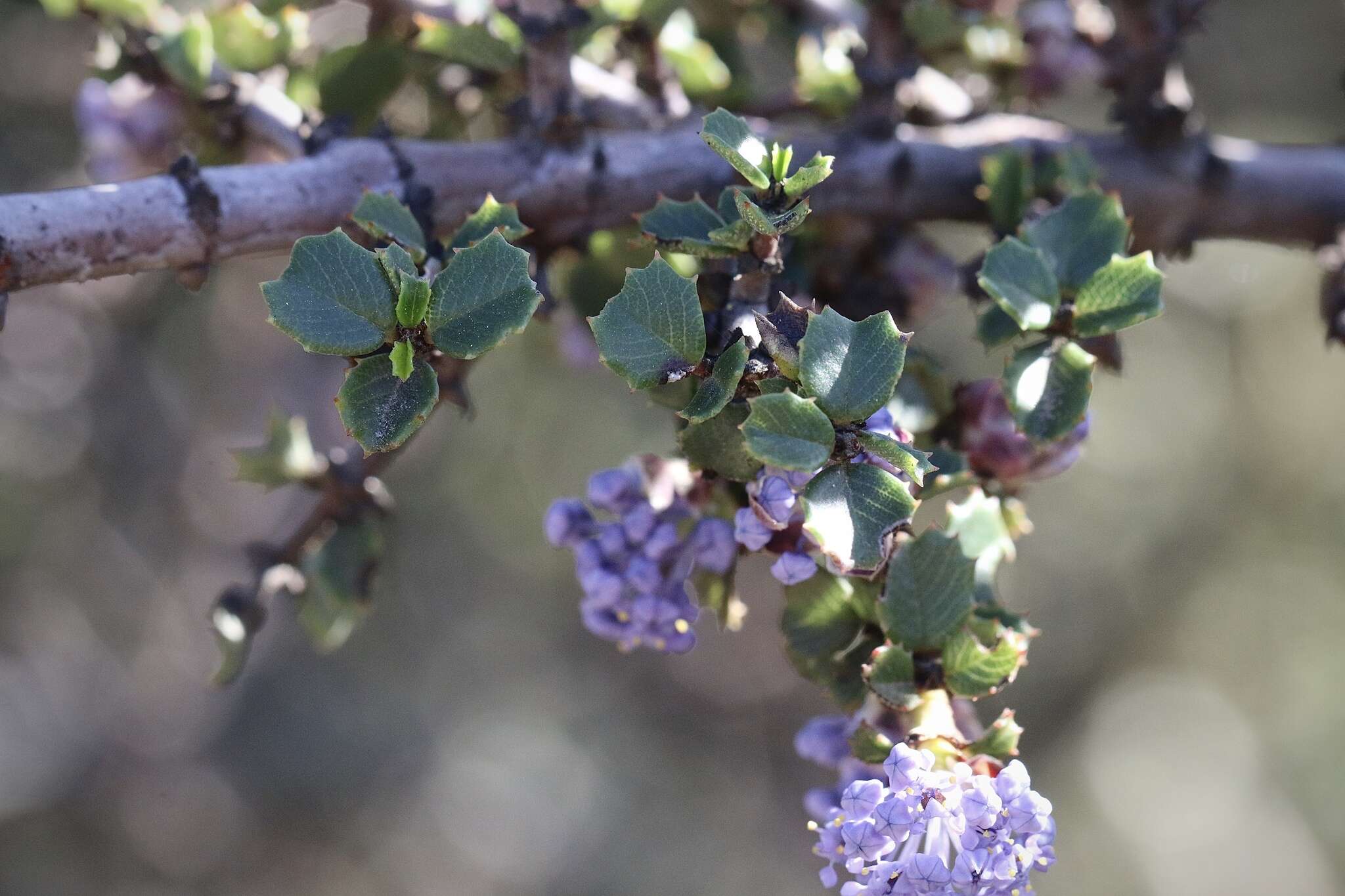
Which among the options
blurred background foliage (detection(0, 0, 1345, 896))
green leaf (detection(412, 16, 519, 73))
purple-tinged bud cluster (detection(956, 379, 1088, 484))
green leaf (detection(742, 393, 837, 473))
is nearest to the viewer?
green leaf (detection(742, 393, 837, 473))

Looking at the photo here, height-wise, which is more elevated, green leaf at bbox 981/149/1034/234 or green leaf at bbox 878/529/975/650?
green leaf at bbox 981/149/1034/234

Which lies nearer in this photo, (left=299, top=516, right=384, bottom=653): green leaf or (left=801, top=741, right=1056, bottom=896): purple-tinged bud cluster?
(left=801, top=741, right=1056, bottom=896): purple-tinged bud cluster

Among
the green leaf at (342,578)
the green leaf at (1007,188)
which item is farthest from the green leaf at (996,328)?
the green leaf at (342,578)

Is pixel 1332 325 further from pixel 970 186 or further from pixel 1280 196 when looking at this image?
pixel 970 186

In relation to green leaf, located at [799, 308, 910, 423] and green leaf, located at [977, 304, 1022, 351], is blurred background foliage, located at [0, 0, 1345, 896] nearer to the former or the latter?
green leaf, located at [977, 304, 1022, 351]

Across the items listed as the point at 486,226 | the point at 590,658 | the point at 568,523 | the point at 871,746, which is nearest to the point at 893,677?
the point at 871,746

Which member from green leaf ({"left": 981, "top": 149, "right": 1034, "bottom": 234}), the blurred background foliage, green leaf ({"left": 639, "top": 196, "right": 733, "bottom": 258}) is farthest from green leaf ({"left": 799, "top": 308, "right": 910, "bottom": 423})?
the blurred background foliage

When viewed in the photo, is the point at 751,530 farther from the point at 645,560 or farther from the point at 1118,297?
the point at 1118,297

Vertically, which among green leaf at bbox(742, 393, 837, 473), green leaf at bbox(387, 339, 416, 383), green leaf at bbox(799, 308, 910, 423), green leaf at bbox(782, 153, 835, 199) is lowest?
green leaf at bbox(387, 339, 416, 383)
